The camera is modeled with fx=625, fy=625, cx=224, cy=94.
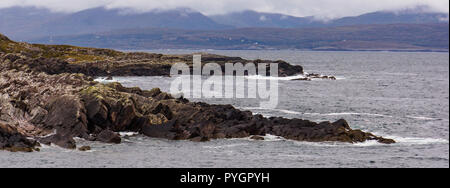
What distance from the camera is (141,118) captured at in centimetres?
5569

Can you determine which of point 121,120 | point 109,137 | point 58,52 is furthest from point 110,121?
point 58,52

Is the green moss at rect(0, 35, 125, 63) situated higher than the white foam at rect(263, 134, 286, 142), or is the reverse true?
the green moss at rect(0, 35, 125, 63)

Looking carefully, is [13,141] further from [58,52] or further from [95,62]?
[58,52]

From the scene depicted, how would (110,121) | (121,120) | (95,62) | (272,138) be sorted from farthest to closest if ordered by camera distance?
(95,62) < (121,120) < (110,121) < (272,138)

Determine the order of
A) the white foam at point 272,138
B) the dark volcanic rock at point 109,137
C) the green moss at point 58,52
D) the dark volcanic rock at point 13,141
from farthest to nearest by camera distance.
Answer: the green moss at point 58,52 < the white foam at point 272,138 < the dark volcanic rock at point 109,137 < the dark volcanic rock at point 13,141

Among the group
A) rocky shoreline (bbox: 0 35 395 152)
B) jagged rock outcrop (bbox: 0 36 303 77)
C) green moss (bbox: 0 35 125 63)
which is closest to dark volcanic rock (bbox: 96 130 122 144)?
rocky shoreline (bbox: 0 35 395 152)

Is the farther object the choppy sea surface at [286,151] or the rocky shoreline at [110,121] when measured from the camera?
the rocky shoreline at [110,121]

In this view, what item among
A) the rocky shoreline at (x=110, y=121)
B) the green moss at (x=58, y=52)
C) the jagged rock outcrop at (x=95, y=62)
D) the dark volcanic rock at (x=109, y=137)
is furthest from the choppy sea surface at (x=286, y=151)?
the green moss at (x=58, y=52)

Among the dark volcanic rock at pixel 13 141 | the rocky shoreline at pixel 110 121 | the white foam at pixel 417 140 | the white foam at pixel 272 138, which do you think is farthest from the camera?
the white foam at pixel 417 140

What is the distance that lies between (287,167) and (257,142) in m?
9.35

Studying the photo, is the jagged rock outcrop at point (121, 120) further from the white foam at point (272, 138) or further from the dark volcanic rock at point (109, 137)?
the white foam at point (272, 138)

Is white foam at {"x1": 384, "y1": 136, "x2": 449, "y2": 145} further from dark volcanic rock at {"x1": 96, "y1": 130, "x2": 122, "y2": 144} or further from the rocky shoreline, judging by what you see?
dark volcanic rock at {"x1": 96, "y1": 130, "x2": 122, "y2": 144}

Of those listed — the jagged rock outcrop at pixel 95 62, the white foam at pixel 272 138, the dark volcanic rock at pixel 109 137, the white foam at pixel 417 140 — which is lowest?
the white foam at pixel 417 140
